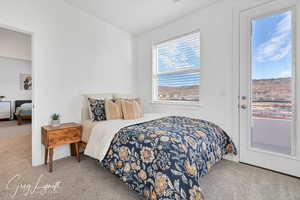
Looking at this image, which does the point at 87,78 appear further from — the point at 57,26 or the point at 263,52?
the point at 263,52

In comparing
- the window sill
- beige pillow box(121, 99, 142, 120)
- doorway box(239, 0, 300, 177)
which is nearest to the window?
the window sill

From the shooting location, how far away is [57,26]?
2.41 metres

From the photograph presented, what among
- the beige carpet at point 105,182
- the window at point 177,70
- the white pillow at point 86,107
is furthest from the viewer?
the window at point 177,70

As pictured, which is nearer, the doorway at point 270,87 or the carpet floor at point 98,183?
the carpet floor at point 98,183

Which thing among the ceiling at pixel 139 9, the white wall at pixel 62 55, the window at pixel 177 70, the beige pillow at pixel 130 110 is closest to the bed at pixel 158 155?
the beige pillow at pixel 130 110

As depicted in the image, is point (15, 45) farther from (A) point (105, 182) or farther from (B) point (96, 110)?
(A) point (105, 182)

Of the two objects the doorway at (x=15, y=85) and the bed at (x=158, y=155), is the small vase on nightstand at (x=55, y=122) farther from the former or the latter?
the doorway at (x=15, y=85)

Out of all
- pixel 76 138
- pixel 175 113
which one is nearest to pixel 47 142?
pixel 76 138

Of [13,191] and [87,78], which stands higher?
[87,78]

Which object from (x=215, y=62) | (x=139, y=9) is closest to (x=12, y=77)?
(x=139, y=9)

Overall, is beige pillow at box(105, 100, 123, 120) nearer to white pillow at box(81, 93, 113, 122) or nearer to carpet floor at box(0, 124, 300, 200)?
white pillow at box(81, 93, 113, 122)

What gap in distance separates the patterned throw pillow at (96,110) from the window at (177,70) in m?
1.39

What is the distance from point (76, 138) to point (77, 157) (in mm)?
352

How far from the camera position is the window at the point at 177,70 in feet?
9.32
